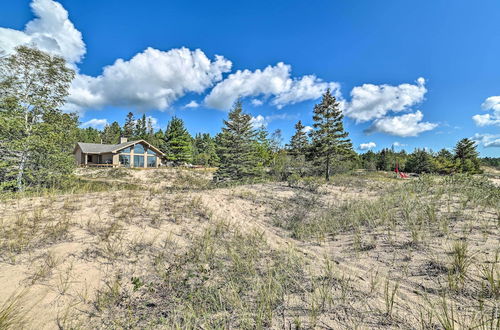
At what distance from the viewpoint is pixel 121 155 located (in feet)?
103

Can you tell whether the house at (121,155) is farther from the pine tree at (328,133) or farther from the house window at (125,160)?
the pine tree at (328,133)

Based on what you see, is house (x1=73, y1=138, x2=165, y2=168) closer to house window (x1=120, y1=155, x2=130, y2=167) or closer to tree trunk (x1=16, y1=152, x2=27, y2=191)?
house window (x1=120, y1=155, x2=130, y2=167)

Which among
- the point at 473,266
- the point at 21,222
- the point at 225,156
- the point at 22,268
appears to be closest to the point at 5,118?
the point at 21,222

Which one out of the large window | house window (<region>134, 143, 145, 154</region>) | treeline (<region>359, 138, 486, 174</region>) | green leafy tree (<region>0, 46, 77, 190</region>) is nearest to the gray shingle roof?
house window (<region>134, 143, 145, 154</region>)

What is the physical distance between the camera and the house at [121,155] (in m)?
31.3

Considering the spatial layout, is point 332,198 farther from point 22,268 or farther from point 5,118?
point 5,118

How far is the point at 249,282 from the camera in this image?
8.68 ft

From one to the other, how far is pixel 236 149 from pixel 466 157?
4334cm

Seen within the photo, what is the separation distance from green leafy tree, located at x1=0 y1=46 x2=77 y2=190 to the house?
79.2 feet

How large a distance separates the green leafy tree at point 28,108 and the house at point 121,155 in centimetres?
2413

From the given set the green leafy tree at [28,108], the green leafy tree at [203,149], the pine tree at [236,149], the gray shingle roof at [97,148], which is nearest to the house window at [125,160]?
the gray shingle roof at [97,148]

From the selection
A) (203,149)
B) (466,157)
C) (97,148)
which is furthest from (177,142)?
(466,157)

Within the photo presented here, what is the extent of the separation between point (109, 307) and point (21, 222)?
3202 mm

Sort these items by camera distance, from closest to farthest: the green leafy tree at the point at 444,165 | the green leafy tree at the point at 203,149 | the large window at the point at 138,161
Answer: the large window at the point at 138,161 < the green leafy tree at the point at 444,165 < the green leafy tree at the point at 203,149
